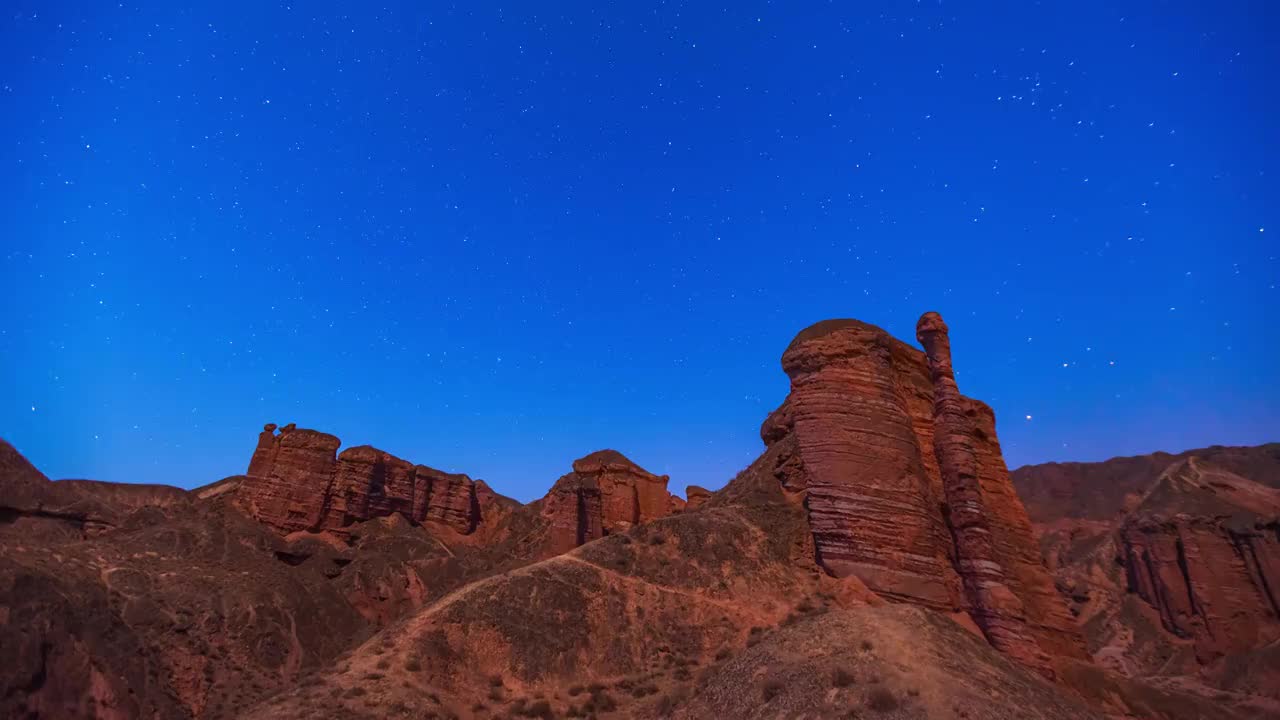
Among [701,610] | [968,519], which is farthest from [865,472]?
[701,610]

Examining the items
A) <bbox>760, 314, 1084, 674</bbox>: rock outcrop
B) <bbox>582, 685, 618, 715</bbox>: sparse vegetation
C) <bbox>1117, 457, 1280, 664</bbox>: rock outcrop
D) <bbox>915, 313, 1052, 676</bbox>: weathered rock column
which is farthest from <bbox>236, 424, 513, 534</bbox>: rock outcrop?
<bbox>1117, 457, 1280, 664</bbox>: rock outcrop

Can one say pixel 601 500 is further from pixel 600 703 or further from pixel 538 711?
pixel 538 711

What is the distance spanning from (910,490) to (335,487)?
176 ft

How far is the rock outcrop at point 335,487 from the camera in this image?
54.7 meters

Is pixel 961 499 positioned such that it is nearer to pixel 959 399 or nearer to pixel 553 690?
pixel 959 399

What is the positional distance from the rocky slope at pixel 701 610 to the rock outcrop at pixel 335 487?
26.9 ft

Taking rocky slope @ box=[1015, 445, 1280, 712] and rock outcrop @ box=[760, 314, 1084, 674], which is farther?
rocky slope @ box=[1015, 445, 1280, 712]

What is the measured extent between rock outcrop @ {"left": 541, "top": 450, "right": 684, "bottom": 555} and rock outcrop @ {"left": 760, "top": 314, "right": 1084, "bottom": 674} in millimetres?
21911

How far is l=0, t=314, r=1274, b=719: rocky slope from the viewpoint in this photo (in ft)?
63.5

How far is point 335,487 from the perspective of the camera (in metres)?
59.4

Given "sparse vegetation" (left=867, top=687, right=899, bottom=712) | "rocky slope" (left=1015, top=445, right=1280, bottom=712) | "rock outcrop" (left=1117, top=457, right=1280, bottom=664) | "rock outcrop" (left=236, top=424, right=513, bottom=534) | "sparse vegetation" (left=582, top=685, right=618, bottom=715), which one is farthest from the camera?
"rock outcrop" (left=1117, top=457, right=1280, bottom=664)

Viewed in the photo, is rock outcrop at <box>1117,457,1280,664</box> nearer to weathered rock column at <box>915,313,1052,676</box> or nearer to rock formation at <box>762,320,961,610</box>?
weathered rock column at <box>915,313,1052,676</box>

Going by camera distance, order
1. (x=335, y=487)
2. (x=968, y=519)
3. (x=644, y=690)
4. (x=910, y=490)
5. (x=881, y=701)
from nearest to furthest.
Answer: (x=881, y=701)
(x=644, y=690)
(x=910, y=490)
(x=968, y=519)
(x=335, y=487)

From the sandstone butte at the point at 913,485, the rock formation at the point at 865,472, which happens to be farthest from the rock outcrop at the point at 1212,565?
the rock formation at the point at 865,472
